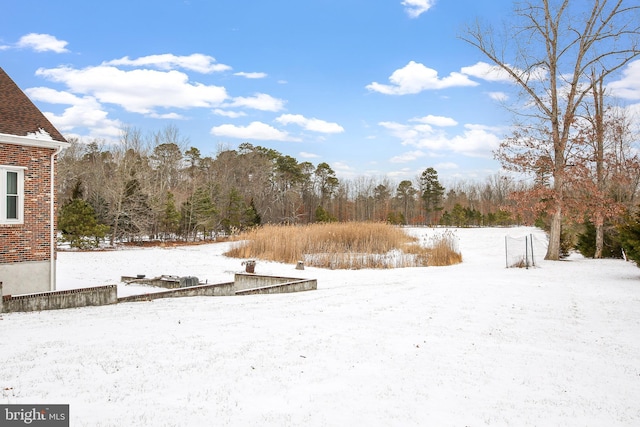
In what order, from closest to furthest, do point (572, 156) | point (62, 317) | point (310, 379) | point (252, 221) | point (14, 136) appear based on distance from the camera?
point (310, 379) → point (62, 317) → point (14, 136) → point (572, 156) → point (252, 221)

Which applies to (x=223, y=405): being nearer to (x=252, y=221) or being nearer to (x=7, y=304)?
(x=7, y=304)

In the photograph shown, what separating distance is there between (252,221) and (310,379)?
28.6 m

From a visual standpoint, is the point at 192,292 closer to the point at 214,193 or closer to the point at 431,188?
the point at 214,193

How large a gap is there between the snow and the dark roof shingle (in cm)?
403

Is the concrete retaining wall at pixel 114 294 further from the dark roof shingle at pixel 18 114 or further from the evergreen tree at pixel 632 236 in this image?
the evergreen tree at pixel 632 236

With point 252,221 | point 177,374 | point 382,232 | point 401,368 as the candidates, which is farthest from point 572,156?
point 252,221

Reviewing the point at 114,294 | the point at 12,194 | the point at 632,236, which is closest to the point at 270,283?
the point at 114,294

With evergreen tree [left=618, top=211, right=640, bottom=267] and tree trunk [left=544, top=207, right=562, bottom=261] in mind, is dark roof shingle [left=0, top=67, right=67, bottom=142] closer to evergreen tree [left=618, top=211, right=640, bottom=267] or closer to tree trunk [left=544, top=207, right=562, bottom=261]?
evergreen tree [left=618, top=211, right=640, bottom=267]

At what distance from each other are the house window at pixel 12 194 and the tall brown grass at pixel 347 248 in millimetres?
8603

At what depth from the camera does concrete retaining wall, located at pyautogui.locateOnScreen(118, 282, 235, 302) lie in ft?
28.7

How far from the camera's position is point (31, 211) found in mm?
9000

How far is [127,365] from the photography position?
159 inches

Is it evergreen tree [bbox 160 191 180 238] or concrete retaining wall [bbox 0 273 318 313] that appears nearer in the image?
concrete retaining wall [bbox 0 273 318 313]

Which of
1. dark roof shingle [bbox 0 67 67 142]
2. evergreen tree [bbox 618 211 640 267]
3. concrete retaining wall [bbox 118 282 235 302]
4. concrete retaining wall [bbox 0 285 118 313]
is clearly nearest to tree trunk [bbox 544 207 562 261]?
evergreen tree [bbox 618 211 640 267]
